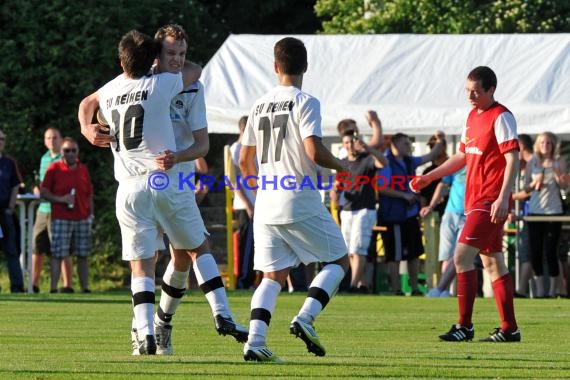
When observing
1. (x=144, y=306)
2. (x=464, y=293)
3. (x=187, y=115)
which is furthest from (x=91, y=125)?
(x=464, y=293)

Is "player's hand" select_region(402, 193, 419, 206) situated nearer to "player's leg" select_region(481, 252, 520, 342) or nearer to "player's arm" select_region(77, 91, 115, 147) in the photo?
"player's leg" select_region(481, 252, 520, 342)

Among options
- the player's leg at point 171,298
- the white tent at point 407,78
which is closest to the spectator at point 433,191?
the white tent at point 407,78

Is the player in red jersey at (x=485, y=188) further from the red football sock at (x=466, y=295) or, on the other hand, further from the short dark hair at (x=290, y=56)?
the short dark hair at (x=290, y=56)

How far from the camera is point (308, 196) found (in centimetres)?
971

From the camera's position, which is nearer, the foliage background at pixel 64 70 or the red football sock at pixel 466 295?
the red football sock at pixel 466 295

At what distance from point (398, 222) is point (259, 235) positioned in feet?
36.2

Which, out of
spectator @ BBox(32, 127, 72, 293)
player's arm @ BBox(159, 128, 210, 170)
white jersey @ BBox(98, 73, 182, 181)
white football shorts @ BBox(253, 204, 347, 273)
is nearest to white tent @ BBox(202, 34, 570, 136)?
spectator @ BBox(32, 127, 72, 293)

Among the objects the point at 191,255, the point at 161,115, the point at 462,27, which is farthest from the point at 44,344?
the point at 462,27

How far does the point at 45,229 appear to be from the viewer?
2167 cm

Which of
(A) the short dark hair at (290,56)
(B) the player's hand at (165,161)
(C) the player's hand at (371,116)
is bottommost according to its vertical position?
(B) the player's hand at (165,161)

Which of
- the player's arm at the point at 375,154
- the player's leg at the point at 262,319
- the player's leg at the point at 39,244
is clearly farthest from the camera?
the player's leg at the point at 39,244

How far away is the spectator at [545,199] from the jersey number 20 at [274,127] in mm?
10173

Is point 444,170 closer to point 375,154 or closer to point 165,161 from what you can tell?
point 165,161

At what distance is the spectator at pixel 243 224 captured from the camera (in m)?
19.8
